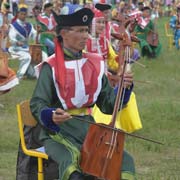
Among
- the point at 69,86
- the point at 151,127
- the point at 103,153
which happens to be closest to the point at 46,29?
the point at 151,127

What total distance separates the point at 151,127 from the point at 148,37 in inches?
338

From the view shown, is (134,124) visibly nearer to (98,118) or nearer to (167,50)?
(98,118)

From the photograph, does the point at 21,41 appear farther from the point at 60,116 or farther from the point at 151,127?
the point at 60,116

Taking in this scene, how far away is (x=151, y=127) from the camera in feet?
26.6

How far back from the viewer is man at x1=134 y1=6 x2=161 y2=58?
16297 millimetres

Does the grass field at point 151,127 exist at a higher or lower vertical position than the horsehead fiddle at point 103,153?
lower

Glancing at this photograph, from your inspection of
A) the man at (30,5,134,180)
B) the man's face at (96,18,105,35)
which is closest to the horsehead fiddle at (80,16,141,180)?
the man at (30,5,134,180)

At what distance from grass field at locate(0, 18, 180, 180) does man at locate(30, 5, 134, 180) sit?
1777 mm

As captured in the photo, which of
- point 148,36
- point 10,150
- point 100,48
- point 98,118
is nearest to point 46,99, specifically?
point 98,118

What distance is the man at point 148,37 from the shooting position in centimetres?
1630

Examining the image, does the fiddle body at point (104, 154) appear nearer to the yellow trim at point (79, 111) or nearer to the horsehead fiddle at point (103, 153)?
the horsehead fiddle at point (103, 153)

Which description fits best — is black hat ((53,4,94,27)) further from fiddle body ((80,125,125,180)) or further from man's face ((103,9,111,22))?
man's face ((103,9,111,22))

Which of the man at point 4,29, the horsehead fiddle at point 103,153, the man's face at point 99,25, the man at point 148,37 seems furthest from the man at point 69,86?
the man at point 148,37

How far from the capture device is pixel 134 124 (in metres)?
6.46
